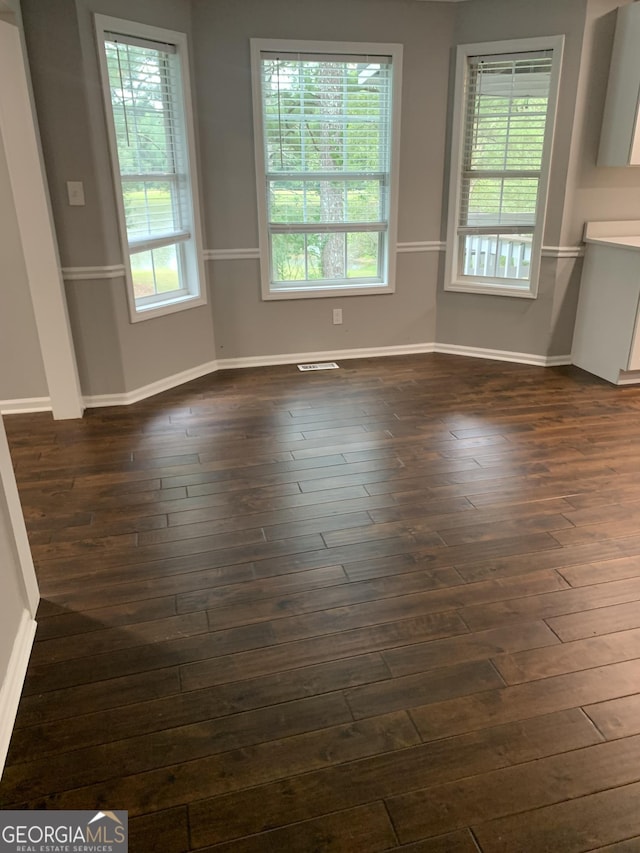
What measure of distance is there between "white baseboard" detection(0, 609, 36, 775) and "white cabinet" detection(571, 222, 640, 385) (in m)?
3.70

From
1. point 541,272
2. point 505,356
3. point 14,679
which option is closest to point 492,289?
point 541,272

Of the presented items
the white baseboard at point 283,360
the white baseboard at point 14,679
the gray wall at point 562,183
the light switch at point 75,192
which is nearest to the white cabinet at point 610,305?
the gray wall at point 562,183

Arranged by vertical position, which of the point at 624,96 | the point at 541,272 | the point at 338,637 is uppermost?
the point at 624,96

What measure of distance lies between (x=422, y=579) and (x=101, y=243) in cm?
266

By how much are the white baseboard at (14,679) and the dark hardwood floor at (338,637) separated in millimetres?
37

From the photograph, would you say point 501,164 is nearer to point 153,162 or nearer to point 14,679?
point 153,162

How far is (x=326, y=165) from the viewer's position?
4.38 meters

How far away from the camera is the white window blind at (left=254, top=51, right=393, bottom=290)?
13.6ft

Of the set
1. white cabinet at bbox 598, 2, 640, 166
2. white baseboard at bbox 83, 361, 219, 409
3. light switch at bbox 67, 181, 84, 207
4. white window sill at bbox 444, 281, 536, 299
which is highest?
white cabinet at bbox 598, 2, 640, 166

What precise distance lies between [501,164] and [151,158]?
2.37m

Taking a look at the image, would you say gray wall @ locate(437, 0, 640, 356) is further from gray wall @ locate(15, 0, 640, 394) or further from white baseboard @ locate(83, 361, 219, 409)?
white baseboard @ locate(83, 361, 219, 409)

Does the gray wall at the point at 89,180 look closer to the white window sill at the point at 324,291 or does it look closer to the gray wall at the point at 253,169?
the gray wall at the point at 253,169

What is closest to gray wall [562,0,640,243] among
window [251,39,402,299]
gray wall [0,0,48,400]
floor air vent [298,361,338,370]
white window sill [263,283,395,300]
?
window [251,39,402,299]

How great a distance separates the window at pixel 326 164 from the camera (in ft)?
13.5
